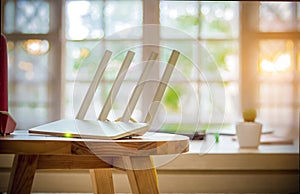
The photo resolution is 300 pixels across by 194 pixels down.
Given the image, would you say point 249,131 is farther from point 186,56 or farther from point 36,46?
point 36,46

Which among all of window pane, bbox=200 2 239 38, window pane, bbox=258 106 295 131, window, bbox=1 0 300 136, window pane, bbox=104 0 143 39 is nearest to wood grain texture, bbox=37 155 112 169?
window, bbox=1 0 300 136

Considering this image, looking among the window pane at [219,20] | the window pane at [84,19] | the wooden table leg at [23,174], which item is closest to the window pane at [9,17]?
the window pane at [84,19]

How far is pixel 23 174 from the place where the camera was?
1258 millimetres

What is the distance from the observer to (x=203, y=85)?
2.96m

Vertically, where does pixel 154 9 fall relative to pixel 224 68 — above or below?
above

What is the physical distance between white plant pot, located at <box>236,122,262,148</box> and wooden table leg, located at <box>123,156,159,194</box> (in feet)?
3.90

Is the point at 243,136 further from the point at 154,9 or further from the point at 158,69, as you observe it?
the point at 154,9

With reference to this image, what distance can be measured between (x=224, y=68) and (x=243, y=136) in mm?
790

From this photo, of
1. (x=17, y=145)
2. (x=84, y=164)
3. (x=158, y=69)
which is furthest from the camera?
(x=158, y=69)

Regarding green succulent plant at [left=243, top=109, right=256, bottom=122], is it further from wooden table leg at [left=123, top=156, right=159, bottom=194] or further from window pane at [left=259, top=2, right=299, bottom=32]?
wooden table leg at [left=123, top=156, right=159, bottom=194]

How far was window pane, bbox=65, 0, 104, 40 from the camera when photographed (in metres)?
2.83

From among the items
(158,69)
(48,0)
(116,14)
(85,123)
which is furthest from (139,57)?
(85,123)

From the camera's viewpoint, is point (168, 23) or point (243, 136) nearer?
point (243, 136)

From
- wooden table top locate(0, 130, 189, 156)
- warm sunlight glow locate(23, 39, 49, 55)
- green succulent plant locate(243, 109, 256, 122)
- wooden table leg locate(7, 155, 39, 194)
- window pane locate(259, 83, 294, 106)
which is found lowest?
wooden table leg locate(7, 155, 39, 194)
